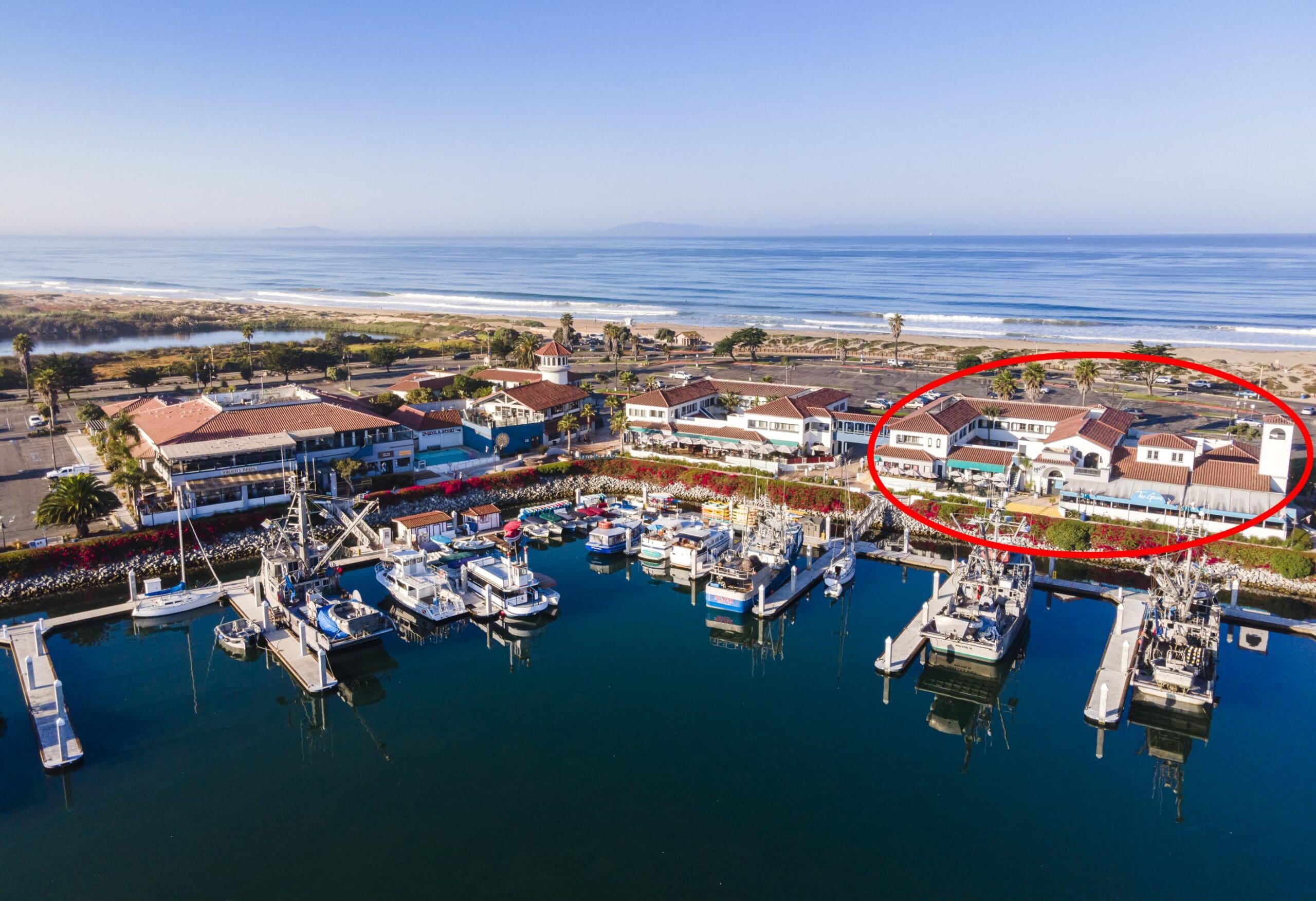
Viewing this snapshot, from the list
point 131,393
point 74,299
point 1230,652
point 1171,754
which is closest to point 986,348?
point 1230,652

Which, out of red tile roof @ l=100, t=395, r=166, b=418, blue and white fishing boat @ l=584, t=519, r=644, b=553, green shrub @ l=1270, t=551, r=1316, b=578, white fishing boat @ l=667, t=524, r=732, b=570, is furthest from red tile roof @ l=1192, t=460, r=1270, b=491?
red tile roof @ l=100, t=395, r=166, b=418

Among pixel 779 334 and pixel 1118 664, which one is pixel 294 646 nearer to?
pixel 1118 664

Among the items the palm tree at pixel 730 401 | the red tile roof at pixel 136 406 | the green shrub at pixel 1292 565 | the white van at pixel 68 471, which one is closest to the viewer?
the green shrub at pixel 1292 565

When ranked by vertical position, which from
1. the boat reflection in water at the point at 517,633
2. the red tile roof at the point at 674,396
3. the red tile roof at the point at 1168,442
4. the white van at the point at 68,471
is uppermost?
the red tile roof at the point at 1168,442

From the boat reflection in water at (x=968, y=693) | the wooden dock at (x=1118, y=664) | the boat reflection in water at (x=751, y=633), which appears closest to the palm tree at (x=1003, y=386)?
the wooden dock at (x=1118, y=664)

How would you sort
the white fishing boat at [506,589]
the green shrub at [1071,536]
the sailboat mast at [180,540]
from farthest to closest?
the green shrub at [1071,536]
the sailboat mast at [180,540]
the white fishing boat at [506,589]

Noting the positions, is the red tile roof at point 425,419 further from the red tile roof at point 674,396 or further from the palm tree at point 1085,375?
the palm tree at point 1085,375
